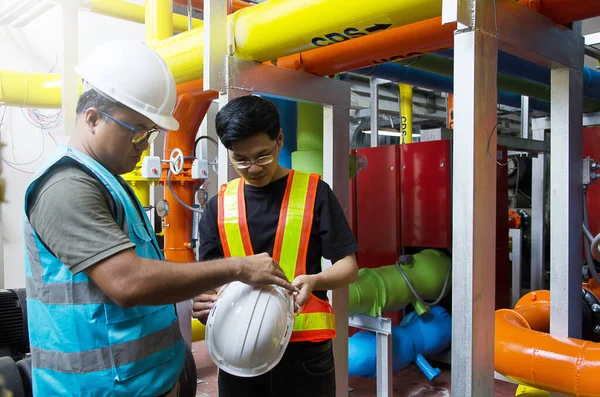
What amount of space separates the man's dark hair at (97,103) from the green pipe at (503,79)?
6.83 ft

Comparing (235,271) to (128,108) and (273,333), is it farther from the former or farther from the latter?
(128,108)

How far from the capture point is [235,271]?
3.86ft

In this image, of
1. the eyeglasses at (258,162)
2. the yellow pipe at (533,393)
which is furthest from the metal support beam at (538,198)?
the eyeglasses at (258,162)

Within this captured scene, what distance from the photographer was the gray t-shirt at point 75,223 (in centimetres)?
102

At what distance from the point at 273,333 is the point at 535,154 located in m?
3.25

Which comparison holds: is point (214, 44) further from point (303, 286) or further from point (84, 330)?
point (84, 330)

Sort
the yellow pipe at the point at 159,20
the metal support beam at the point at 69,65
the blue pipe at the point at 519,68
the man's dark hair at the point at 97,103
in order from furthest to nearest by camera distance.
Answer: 1. the metal support beam at the point at 69,65
2. the yellow pipe at the point at 159,20
3. the blue pipe at the point at 519,68
4. the man's dark hair at the point at 97,103

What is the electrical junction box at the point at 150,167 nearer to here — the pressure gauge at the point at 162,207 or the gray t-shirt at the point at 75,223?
the pressure gauge at the point at 162,207

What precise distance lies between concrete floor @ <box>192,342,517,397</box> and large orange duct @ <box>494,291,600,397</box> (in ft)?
5.02

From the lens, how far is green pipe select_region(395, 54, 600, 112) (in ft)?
10.2

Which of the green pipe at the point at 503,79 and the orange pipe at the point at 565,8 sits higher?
the green pipe at the point at 503,79

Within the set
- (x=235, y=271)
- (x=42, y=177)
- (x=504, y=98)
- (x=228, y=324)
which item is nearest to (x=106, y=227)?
(x=42, y=177)

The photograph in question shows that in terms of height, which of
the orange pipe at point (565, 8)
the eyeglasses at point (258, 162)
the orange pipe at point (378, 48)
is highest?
the orange pipe at point (378, 48)

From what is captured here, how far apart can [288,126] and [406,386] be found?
198 centimetres
